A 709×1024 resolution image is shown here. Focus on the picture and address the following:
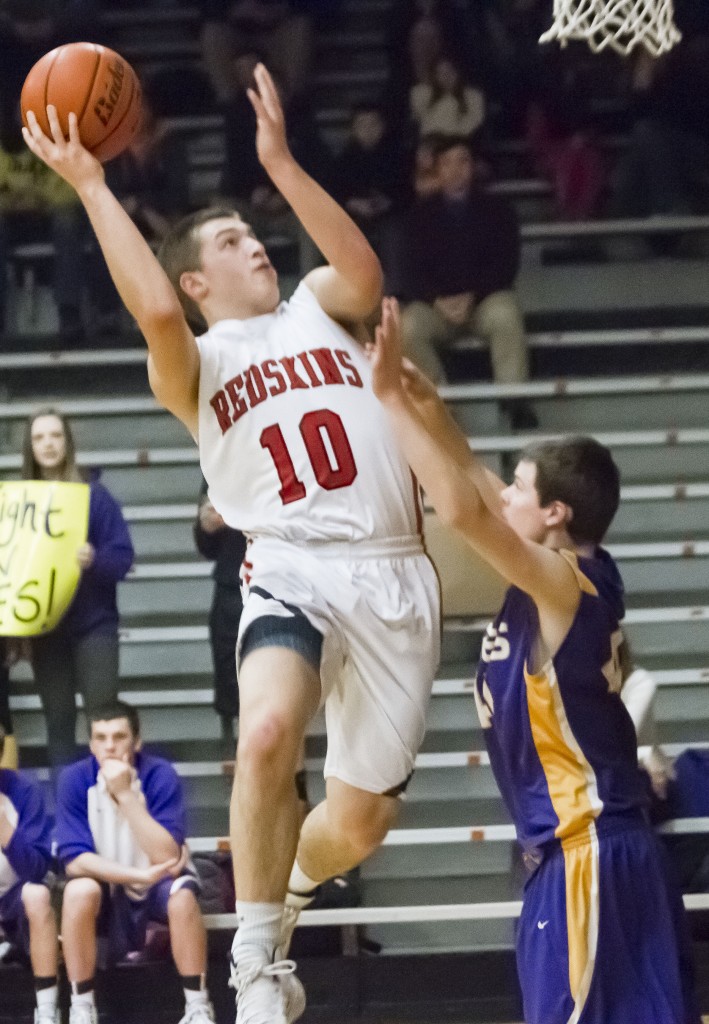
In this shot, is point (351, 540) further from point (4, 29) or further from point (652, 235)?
point (4, 29)

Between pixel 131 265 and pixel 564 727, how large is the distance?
1381 millimetres

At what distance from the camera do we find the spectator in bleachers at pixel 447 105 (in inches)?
349

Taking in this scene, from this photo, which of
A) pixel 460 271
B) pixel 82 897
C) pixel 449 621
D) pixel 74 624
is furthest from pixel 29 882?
pixel 460 271

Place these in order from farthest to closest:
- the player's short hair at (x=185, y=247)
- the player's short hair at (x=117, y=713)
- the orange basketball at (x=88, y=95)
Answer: the player's short hair at (x=117, y=713)
the player's short hair at (x=185, y=247)
the orange basketball at (x=88, y=95)

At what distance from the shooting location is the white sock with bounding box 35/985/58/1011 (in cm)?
583

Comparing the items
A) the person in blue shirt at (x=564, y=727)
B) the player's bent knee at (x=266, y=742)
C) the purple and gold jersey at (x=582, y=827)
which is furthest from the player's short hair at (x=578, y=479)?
the player's bent knee at (x=266, y=742)

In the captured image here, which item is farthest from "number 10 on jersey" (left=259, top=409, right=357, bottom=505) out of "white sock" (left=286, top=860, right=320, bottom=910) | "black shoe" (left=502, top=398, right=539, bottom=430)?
"black shoe" (left=502, top=398, right=539, bottom=430)

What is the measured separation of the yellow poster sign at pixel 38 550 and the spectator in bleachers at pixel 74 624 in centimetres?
19

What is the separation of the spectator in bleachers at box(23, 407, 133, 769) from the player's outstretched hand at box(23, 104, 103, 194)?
2944mm

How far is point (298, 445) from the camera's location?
12.8 ft

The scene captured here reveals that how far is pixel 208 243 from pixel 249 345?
284mm

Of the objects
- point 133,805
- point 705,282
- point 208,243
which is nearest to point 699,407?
point 705,282

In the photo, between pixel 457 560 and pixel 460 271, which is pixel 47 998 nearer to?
pixel 457 560

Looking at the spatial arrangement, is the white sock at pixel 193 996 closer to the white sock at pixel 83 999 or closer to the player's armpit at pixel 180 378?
the white sock at pixel 83 999
